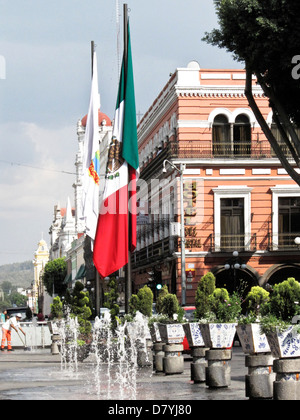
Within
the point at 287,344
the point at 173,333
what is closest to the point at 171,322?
the point at 173,333

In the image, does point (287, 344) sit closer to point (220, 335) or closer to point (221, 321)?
point (220, 335)

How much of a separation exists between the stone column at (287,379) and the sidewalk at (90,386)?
186cm

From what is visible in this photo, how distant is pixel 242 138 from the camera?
148ft

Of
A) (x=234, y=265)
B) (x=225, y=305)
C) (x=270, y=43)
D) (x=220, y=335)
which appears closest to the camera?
(x=220, y=335)

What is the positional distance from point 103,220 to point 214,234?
23.0 meters

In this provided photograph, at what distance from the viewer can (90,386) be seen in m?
15.8

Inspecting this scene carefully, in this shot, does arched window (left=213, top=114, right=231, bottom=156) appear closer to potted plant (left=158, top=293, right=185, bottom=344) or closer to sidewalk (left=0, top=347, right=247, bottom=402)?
sidewalk (left=0, top=347, right=247, bottom=402)

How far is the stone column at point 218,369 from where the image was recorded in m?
14.1

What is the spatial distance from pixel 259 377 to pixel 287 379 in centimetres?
143

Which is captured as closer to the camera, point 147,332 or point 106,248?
point 106,248

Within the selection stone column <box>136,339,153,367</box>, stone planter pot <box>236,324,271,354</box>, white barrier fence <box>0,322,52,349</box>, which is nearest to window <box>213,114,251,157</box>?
white barrier fence <box>0,322,52,349</box>

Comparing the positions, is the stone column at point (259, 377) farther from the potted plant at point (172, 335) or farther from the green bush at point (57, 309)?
the green bush at point (57, 309)
